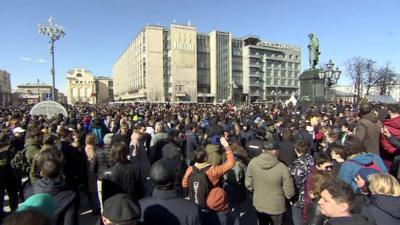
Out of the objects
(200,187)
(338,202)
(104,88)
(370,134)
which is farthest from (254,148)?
(104,88)

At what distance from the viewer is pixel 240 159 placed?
5.38 metres

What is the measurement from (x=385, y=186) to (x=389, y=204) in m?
0.19

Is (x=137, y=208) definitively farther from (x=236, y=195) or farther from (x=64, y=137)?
(x=64, y=137)

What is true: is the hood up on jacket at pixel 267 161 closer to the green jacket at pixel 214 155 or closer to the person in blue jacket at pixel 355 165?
the green jacket at pixel 214 155

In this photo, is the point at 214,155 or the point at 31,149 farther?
the point at 31,149

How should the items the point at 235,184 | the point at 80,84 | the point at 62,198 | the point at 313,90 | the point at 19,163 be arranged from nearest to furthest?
1. the point at 62,198
2. the point at 235,184
3. the point at 19,163
4. the point at 313,90
5. the point at 80,84

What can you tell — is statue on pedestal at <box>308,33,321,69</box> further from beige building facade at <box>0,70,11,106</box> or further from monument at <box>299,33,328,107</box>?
beige building facade at <box>0,70,11,106</box>

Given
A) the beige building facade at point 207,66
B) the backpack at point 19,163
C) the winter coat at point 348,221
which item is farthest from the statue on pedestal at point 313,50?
the beige building facade at point 207,66

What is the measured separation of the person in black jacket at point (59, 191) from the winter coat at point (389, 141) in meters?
5.61

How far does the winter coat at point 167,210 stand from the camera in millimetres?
2637

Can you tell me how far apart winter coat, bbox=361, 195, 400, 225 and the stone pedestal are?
22.2 m

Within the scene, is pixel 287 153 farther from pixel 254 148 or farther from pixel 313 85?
pixel 313 85

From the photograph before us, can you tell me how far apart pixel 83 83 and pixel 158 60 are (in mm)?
83113

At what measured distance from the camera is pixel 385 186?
295 centimetres
